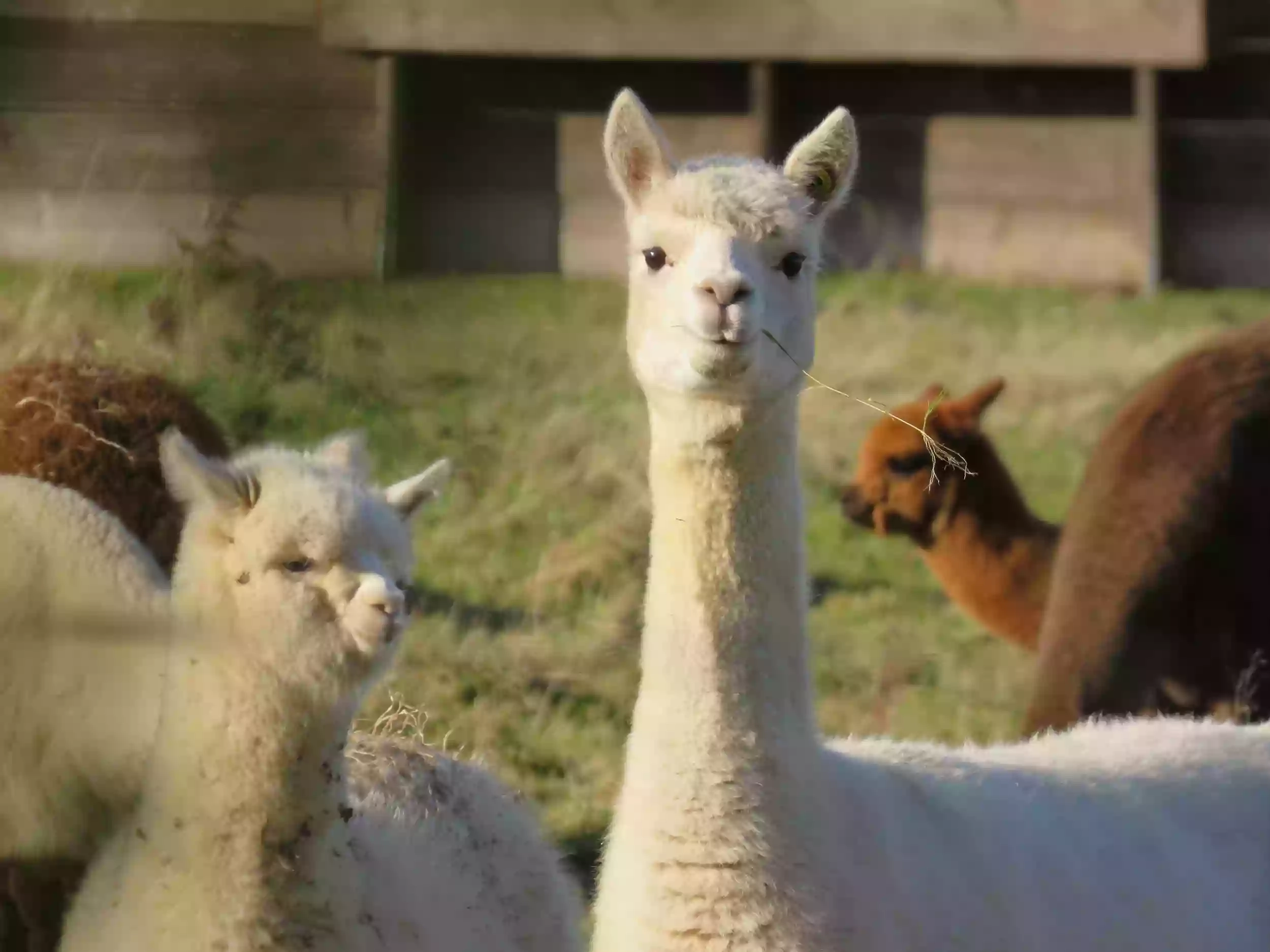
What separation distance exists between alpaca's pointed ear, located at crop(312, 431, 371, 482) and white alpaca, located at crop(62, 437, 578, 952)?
54 millimetres

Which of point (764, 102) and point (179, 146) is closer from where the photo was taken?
point (179, 146)

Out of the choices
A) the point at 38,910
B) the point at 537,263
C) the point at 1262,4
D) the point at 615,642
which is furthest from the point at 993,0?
the point at 38,910

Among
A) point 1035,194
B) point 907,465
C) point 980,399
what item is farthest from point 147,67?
point 1035,194

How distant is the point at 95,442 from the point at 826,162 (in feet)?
6.74

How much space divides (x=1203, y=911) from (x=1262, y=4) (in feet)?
28.4

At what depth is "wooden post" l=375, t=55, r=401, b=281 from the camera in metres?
9.89

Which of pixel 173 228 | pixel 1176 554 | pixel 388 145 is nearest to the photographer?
pixel 1176 554

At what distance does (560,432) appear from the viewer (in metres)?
8.30

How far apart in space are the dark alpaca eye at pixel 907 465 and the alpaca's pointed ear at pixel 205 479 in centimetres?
401

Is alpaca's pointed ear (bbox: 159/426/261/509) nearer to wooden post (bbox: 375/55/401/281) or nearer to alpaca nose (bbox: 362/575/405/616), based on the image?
alpaca nose (bbox: 362/575/405/616)

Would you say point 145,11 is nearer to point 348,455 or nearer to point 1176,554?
point 1176,554

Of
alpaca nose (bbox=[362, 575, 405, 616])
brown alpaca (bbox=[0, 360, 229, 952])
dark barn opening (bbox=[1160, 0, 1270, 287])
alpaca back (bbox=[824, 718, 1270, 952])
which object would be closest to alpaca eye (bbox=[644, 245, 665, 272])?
alpaca nose (bbox=[362, 575, 405, 616])

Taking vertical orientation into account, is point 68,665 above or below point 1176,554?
below

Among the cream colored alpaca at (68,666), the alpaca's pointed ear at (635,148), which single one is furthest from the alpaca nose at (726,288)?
the cream colored alpaca at (68,666)
